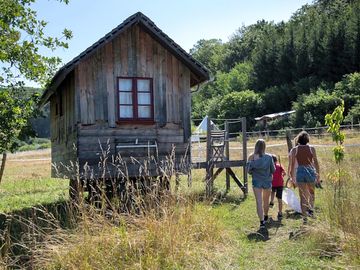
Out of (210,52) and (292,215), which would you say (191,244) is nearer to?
(292,215)

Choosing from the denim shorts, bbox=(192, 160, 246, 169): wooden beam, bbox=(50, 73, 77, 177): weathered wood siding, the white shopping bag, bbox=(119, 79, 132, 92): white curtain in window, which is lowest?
the white shopping bag

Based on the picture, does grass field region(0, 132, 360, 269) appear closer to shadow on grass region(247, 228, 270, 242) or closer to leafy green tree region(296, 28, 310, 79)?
shadow on grass region(247, 228, 270, 242)

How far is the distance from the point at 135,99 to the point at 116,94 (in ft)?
1.89

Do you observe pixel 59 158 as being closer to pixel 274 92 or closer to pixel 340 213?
pixel 340 213

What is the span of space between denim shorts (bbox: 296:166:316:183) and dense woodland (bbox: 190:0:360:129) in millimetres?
35643

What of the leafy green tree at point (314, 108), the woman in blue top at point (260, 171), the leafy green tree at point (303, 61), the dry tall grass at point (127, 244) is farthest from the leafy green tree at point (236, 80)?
the dry tall grass at point (127, 244)

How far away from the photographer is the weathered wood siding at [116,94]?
12.6 meters

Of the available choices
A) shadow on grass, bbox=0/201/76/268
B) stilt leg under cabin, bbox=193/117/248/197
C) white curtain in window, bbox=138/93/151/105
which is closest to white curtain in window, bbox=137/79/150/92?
white curtain in window, bbox=138/93/151/105

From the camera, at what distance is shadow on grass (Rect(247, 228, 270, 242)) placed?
8.34 m

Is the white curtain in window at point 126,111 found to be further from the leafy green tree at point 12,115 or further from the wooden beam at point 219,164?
the wooden beam at point 219,164

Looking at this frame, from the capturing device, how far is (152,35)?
13422 millimetres

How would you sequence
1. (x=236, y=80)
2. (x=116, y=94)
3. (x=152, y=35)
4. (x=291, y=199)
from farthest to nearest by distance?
(x=236, y=80)
(x=152, y=35)
(x=116, y=94)
(x=291, y=199)

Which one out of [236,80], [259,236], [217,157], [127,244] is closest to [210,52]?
[236,80]

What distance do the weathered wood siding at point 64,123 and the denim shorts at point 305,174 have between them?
20.4ft
